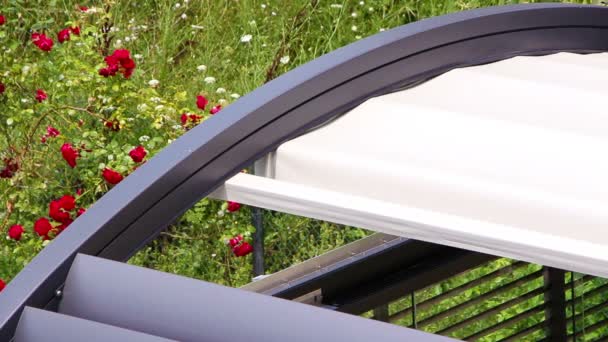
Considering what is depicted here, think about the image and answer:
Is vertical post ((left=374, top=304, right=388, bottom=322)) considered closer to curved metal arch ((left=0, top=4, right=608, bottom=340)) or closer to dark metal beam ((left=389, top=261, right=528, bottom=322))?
dark metal beam ((left=389, top=261, right=528, bottom=322))

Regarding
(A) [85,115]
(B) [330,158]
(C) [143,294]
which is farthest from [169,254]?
(C) [143,294]

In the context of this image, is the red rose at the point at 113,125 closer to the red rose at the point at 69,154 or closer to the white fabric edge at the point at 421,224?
the red rose at the point at 69,154

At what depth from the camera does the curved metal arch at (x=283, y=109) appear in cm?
250

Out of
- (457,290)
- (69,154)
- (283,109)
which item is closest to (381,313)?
(457,290)

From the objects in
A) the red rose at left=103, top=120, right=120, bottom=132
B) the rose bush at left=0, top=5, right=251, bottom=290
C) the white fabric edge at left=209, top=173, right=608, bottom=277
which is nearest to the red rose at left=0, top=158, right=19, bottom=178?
the rose bush at left=0, top=5, right=251, bottom=290

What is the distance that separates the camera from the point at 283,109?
295cm

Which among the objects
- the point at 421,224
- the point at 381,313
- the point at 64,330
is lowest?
the point at 64,330

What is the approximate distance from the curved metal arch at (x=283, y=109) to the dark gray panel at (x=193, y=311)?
0.08 meters

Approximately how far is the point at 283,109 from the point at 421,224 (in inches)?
20.7

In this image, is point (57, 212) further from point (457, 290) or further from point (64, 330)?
point (64, 330)

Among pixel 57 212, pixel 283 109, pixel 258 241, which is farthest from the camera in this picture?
pixel 258 241

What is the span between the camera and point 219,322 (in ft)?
7.48

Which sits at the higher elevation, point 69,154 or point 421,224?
point 69,154

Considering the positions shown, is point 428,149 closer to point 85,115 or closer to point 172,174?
point 172,174
